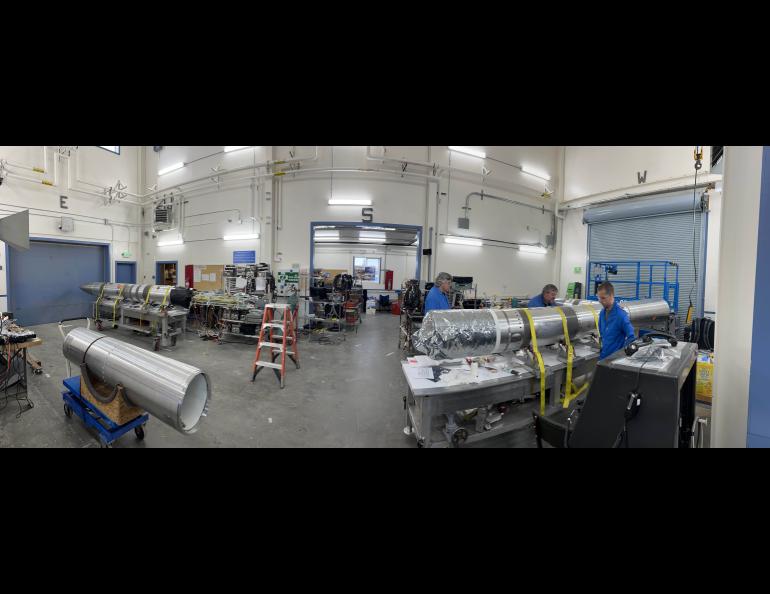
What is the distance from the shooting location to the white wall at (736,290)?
1.11m

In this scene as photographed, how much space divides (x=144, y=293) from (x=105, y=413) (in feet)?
10.0

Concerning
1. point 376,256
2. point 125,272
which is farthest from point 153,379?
point 376,256

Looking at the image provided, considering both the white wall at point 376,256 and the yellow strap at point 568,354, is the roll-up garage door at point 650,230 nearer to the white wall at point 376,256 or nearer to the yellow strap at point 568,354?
the yellow strap at point 568,354

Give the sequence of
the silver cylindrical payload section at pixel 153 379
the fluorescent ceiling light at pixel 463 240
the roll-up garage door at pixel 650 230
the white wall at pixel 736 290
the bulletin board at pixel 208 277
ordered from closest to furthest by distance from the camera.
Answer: the white wall at pixel 736 290, the silver cylindrical payload section at pixel 153 379, the roll-up garage door at pixel 650 230, the fluorescent ceiling light at pixel 463 240, the bulletin board at pixel 208 277

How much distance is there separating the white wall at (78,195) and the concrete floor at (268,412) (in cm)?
293

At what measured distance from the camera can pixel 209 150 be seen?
4855 mm

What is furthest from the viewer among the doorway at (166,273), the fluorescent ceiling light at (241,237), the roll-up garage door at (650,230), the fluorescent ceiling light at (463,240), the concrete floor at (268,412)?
the doorway at (166,273)

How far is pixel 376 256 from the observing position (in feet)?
28.1

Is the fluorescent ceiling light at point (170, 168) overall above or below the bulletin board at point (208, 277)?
above

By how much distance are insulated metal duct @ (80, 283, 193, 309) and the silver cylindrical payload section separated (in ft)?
6.71

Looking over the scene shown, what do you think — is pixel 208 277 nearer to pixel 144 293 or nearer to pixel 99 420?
pixel 144 293

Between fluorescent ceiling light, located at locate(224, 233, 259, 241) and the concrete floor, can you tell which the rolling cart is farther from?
fluorescent ceiling light, located at locate(224, 233, 259, 241)

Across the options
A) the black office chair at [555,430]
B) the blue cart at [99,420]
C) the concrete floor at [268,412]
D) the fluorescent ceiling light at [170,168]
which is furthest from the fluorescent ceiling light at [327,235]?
the black office chair at [555,430]

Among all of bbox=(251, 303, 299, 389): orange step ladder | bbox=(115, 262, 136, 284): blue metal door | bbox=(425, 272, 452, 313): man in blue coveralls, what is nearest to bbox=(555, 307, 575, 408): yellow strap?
bbox=(425, 272, 452, 313): man in blue coveralls
